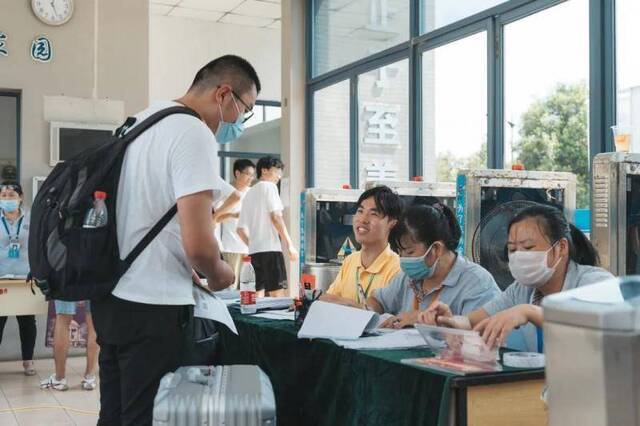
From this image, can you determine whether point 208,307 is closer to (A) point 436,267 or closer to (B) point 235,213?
(A) point 436,267

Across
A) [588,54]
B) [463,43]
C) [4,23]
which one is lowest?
[588,54]

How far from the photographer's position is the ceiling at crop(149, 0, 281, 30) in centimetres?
838

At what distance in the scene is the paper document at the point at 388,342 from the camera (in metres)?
2.06

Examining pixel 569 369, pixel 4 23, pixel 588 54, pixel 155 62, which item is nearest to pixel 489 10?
pixel 588 54

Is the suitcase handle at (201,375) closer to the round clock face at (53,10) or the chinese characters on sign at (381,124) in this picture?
the chinese characters on sign at (381,124)

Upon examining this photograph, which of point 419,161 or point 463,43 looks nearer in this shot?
point 463,43

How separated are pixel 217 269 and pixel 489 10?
3.44 m

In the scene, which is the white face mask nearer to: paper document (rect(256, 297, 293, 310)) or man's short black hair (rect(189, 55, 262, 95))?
man's short black hair (rect(189, 55, 262, 95))

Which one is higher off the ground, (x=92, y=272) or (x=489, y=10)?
(x=489, y=10)

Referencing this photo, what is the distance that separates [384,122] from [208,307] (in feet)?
14.7

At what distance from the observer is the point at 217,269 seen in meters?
1.88

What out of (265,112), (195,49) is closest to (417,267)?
(195,49)

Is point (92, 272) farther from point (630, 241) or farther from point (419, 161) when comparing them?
point (419, 161)

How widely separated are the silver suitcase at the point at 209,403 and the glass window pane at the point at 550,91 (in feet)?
8.53
